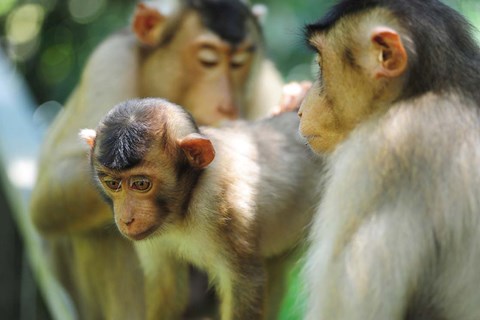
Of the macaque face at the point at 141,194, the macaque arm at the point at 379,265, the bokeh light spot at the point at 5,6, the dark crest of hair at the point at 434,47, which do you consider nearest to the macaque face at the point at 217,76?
the macaque face at the point at 141,194

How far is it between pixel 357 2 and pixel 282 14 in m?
5.05

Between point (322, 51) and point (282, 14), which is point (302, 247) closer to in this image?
point (322, 51)

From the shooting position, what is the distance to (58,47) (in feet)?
31.2

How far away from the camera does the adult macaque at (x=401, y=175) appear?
111 inches

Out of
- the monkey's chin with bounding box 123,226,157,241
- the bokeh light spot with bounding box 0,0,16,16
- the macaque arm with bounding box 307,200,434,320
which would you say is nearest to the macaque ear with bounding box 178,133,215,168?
the monkey's chin with bounding box 123,226,157,241

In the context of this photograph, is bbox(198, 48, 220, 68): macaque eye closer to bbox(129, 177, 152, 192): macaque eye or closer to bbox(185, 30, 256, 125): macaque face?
bbox(185, 30, 256, 125): macaque face

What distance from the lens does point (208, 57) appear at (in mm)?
4863

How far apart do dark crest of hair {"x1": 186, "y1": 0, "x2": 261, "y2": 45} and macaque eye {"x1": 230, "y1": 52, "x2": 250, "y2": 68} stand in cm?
8

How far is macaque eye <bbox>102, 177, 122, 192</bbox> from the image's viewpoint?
3540 mm

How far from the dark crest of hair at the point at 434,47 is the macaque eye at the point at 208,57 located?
1.69m

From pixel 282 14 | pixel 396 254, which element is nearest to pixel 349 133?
pixel 396 254

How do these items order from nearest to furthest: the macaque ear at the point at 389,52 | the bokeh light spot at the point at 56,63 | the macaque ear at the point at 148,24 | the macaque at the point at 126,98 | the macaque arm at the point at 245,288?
1. the macaque ear at the point at 389,52
2. the macaque arm at the point at 245,288
3. the macaque at the point at 126,98
4. the macaque ear at the point at 148,24
5. the bokeh light spot at the point at 56,63

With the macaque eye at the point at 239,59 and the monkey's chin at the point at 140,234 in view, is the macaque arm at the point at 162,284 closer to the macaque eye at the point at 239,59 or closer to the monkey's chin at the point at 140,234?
the monkey's chin at the point at 140,234

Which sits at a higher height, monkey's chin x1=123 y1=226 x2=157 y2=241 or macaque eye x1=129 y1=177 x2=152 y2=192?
macaque eye x1=129 y1=177 x2=152 y2=192
